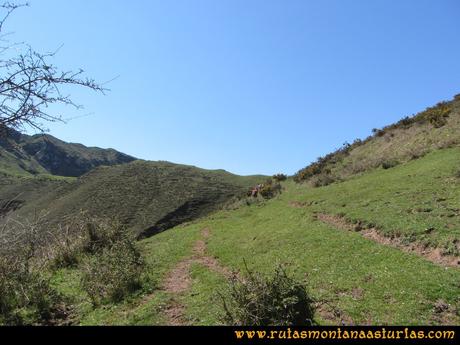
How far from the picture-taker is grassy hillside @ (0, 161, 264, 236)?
206ft

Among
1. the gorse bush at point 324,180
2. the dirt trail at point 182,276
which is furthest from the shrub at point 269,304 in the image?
the gorse bush at point 324,180

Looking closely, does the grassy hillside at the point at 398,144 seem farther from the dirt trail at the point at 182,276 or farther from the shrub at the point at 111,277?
the shrub at the point at 111,277

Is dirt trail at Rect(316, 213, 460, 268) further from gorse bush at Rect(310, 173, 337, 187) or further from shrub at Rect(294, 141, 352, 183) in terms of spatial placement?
shrub at Rect(294, 141, 352, 183)

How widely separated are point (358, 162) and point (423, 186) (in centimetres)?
1638

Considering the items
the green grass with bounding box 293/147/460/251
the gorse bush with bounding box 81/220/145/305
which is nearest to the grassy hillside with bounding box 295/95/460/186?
the green grass with bounding box 293/147/460/251

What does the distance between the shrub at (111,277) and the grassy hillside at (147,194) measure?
36594 mm

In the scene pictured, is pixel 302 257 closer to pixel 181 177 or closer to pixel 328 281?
pixel 328 281

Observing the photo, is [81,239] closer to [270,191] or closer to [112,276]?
[112,276]

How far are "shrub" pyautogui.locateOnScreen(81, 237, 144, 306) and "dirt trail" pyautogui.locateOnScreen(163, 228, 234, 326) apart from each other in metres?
1.32

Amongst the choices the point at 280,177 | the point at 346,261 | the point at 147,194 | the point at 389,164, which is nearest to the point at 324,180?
the point at 389,164

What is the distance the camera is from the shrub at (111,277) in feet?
47.8

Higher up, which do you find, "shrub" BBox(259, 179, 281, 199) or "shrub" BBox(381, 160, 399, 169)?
"shrub" BBox(381, 160, 399, 169)
